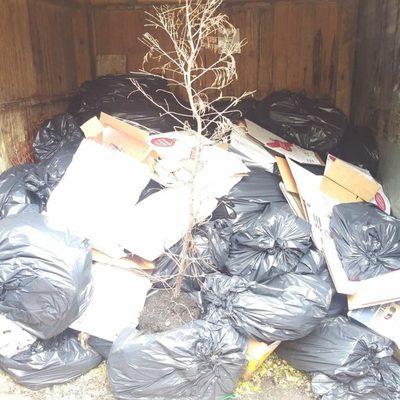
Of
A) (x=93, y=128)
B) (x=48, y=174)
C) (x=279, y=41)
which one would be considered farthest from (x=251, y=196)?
(x=279, y=41)

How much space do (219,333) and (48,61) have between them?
2.80 meters

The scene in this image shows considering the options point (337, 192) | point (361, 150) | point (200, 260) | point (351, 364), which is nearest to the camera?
point (351, 364)

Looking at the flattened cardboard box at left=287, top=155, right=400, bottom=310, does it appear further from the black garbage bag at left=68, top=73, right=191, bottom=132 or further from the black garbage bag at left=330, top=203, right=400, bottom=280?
the black garbage bag at left=68, top=73, right=191, bottom=132

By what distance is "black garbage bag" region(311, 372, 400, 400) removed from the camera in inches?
71.7

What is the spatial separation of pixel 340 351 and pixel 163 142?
1.59 metres

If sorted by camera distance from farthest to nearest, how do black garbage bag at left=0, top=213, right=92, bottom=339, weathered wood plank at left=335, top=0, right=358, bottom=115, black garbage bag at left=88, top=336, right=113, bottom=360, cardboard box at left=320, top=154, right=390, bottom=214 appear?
weathered wood plank at left=335, top=0, right=358, bottom=115
cardboard box at left=320, top=154, right=390, bottom=214
black garbage bag at left=88, top=336, right=113, bottom=360
black garbage bag at left=0, top=213, right=92, bottom=339

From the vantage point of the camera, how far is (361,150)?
3.12m

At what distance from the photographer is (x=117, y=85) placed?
353 cm

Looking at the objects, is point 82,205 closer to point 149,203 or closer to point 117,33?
point 149,203

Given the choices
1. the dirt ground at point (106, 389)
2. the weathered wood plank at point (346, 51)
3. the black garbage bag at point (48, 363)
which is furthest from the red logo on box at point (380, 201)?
the black garbage bag at point (48, 363)

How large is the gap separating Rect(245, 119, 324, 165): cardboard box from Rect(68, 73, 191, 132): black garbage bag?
2.17 ft

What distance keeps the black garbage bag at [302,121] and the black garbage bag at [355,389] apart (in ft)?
5.80

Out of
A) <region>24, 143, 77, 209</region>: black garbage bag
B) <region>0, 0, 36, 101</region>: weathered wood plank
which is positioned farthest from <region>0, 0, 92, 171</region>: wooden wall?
<region>24, 143, 77, 209</region>: black garbage bag

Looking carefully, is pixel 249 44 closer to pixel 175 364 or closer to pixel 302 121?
pixel 302 121
